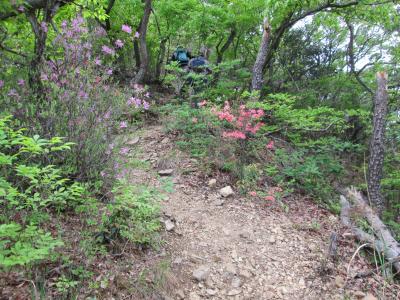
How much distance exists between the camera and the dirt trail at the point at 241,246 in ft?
10.4

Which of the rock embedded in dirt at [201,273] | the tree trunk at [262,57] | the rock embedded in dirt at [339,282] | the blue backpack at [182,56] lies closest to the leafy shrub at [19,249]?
the rock embedded in dirt at [201,273]

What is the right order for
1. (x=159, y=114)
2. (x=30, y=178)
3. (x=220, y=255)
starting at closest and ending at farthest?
(x=30, y=178), (x=220, y=255), (x=159, y=114)

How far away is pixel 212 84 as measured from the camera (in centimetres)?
818

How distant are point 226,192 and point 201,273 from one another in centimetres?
196

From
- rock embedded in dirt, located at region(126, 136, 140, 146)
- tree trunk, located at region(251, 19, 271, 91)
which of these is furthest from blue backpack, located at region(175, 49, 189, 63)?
rock embedded in dirt, located at region(126, 136, 140, 146)

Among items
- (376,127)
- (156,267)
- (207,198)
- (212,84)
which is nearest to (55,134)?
(156,267)

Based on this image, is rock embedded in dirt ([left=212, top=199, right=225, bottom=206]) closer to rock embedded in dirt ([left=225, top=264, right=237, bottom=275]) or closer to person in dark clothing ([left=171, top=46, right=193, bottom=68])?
rock embedded in dirt ([left=225, top=264, right=237, bottom=275])

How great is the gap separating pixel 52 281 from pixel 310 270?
121 inches

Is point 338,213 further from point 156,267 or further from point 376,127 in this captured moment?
point 156,267

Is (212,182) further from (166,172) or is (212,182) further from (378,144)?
(378,144)

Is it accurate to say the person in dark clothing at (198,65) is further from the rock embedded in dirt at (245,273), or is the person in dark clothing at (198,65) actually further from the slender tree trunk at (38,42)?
the rock embedded in dirt at (245,273)

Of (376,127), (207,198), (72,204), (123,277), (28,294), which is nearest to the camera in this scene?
(28,294)

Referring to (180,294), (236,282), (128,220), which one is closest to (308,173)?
(236,282)

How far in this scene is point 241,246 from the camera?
386 centimetres
